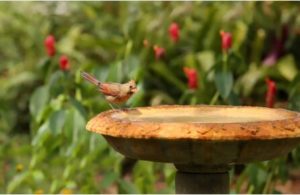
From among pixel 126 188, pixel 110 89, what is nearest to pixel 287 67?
pixel 126 188

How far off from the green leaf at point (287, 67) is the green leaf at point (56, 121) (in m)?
2.40

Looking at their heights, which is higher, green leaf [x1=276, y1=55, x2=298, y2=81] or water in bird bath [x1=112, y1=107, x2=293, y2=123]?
green leaf [x1=276, y1=55, x2=298, y2=81]

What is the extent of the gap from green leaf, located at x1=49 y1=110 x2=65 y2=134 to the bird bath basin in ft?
4.00

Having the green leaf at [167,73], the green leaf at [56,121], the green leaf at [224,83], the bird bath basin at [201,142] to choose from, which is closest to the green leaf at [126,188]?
the green leaf at [56,121]

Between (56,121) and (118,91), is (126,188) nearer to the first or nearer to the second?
(56,121)

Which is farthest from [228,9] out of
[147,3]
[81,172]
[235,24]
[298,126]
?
[298,126]

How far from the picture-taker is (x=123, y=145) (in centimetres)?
335

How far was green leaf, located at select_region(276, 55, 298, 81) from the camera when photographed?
6.60m

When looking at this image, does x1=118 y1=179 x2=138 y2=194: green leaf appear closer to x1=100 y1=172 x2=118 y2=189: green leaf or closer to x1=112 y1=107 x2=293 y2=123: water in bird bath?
x1=100 y1=172 x2=118 y2=189: green leaf

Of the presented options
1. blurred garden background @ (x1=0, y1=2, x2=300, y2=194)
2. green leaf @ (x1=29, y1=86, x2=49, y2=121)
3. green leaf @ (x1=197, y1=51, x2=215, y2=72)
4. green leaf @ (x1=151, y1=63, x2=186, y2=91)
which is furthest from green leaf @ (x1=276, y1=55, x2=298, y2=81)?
green leaf @ (x1=29, y1=86, x2=49, y2=121)

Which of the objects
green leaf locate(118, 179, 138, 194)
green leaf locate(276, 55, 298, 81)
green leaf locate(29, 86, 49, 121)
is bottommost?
green leaf locate(118, 179, 138, 194)

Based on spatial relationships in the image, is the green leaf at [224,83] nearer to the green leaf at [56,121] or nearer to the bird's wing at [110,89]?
the green leaf at [56,121]

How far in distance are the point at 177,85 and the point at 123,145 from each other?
3.41m

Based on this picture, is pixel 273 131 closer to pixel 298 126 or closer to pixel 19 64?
pixel 298 126
